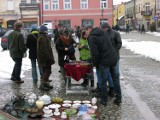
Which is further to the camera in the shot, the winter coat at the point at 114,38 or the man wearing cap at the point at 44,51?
the man wearing cap at the point at 44,51

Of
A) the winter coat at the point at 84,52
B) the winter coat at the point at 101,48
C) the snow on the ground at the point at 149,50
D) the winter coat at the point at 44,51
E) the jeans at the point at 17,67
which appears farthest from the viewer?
the snow on the ground at the point at 149,50

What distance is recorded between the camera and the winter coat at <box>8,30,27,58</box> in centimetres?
1023

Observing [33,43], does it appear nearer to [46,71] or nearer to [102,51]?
[46,71]

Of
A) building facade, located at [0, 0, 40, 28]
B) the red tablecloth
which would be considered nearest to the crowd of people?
the red tablecloth

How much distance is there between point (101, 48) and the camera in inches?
306

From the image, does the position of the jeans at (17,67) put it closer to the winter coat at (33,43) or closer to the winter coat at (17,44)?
the winter coat at (17,44)

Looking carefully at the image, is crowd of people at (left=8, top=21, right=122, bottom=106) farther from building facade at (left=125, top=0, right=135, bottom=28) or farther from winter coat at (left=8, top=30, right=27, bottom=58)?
building facade at (left=125, top=0, right=135, bottom=28)

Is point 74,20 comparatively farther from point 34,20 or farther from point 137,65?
Answer: point 137,65

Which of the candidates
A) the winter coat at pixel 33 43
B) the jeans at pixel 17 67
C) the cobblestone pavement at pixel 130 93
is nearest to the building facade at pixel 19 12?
the cobblestone pavement at pixel 130 93

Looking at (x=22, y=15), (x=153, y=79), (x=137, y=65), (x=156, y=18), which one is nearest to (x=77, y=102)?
(x=153, y=79)

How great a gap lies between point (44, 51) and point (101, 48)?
217cm

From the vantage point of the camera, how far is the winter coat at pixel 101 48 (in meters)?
7.70

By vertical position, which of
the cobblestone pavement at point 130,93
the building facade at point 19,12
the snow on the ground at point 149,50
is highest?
the building facade at point 19,12

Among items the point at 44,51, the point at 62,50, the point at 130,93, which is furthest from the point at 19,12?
the point at 130,93
